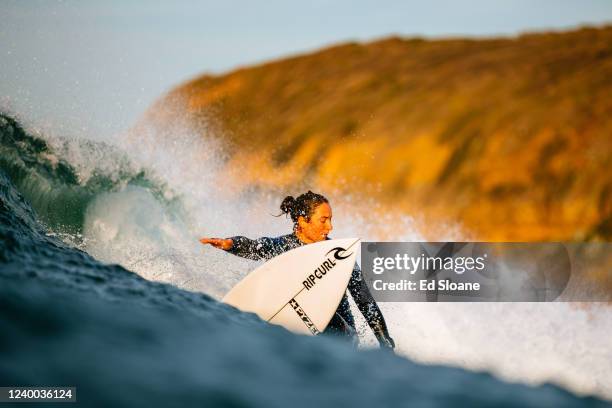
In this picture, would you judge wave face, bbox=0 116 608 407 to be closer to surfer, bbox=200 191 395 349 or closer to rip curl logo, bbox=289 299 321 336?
rip curl logo, bbox=289 299 321 336

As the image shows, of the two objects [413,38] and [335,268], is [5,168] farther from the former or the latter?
[413,38]

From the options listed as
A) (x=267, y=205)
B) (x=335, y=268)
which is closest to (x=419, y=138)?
(x=267, y=205)

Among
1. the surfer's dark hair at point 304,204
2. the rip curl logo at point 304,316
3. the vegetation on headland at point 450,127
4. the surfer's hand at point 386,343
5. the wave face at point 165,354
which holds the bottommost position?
the wave face at point 165,354

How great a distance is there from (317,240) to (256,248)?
0.37 meters

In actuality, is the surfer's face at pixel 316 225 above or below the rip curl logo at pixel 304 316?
above

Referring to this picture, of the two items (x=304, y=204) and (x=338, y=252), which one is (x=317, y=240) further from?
(x=304, y=204)

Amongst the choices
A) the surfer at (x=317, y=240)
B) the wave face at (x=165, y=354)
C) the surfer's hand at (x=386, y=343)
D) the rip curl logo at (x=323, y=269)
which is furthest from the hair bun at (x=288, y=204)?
the surfer's hand at (x=386, y=343)

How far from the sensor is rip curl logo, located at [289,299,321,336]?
11.2ft

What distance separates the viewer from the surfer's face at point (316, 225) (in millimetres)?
3646

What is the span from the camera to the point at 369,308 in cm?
349

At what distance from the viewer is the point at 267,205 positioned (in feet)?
56.6

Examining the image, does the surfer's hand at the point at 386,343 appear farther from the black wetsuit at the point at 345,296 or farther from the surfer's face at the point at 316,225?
the surfer's face at the point at 316,225

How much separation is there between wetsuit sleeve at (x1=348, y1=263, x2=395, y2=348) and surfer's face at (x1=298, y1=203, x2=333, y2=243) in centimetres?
29

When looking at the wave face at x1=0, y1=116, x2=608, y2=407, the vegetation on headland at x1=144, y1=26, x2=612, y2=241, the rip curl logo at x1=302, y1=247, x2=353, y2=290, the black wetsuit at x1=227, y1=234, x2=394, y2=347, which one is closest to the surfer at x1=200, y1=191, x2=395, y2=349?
the black wetsuit at x1=227, y1=234, x2=394, y2=347
